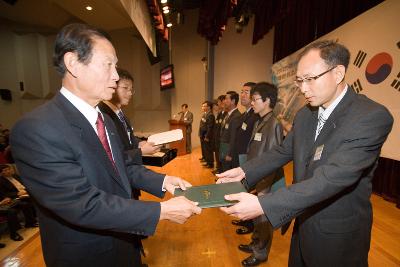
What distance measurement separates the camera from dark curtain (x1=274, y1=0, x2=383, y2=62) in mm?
4415

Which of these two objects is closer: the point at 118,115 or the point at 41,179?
the point at 41,179

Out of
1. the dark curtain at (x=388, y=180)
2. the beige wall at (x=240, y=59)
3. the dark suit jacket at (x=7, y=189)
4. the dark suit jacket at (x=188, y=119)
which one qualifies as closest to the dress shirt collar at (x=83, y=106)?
the dark suit jacket at (x=7, y=189)

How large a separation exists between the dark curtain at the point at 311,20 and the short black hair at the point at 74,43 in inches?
170

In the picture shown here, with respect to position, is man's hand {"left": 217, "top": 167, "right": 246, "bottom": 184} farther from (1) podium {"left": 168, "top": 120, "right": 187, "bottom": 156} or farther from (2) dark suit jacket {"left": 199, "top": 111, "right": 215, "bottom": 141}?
(1) podium {"left": 168, "top": 120, "right": 187, "bottom": 156}

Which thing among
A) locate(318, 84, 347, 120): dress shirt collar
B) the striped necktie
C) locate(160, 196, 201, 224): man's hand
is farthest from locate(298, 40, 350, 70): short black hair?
locate(160, 196, 201, 224): man's hand

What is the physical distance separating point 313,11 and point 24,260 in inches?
264

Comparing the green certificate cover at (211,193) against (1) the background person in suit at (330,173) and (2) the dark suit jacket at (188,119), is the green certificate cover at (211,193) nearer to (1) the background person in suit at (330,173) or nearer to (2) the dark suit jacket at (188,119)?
(1) the background person in suit at (330,173)

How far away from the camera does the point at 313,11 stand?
5664 millimetres

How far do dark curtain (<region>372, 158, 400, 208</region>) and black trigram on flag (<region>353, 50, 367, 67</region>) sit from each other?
1.61 meters

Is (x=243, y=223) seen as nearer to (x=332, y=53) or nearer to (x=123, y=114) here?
(x=123, y=114)

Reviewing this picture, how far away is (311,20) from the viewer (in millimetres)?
5754

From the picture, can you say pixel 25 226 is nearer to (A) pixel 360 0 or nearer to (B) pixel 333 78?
(B) pixel 333 78

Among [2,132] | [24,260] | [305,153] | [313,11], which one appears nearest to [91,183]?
[305,153]

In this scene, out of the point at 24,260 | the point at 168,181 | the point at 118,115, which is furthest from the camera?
the point at 24,260
